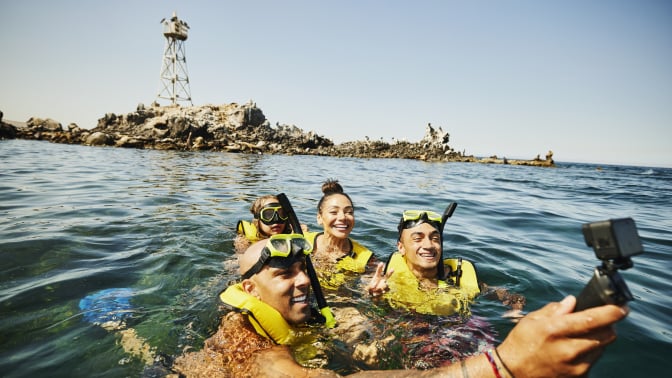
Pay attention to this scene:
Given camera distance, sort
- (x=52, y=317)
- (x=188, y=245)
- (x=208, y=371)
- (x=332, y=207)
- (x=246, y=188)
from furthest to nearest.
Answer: (x=246, y=188) < (x=188, y=245) < (x=332, y=207) < (x=52, y=317) < (x=208, y=371)

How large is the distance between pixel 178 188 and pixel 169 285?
25.7ft

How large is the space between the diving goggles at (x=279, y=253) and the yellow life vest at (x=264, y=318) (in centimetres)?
28

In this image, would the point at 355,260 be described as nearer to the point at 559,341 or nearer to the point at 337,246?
the point at 337,246

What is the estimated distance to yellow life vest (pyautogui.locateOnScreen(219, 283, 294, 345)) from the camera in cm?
276

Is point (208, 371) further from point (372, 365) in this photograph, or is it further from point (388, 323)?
point (388, 323)

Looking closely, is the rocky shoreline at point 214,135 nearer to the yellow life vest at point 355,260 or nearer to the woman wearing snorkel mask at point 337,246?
the woman wearing snorkel mask at point 337,246

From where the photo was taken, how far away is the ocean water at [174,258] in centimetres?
316

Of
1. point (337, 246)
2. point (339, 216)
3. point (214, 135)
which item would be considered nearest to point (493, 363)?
point (339, 216)

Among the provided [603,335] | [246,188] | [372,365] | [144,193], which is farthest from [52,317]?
[246,188]

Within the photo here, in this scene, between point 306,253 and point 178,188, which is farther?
point 178,188

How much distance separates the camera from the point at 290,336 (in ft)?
9.61

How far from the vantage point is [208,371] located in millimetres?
2645

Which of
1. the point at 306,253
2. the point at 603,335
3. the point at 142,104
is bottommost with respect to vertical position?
the point at 306,253

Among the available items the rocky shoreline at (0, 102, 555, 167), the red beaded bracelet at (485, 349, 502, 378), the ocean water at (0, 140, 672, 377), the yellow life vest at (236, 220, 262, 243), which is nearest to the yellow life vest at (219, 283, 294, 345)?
the ocean water at (0, 140, 672, 377)
